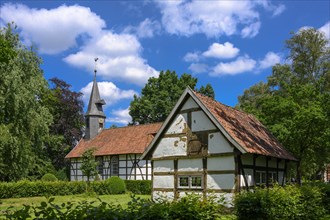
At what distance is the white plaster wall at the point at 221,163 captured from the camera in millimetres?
18875

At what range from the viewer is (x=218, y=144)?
19453 millimetres

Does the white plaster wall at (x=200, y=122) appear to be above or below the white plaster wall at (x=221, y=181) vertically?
above

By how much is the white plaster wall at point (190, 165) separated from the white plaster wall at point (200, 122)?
1719mm

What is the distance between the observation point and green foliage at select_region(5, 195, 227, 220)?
14.6 feet

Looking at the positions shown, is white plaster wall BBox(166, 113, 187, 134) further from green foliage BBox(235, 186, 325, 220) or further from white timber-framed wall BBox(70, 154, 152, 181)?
white timber-framed wall BBox(70, 154, 152, 181)

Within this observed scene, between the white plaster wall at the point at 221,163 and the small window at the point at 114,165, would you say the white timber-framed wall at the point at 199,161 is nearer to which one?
the white plaster wall at the point at 221,163

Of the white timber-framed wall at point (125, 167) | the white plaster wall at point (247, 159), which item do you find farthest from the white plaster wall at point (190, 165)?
the white timber-framed wall at point (125, 167)

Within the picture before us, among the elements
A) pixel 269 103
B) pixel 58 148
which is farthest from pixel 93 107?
pixel 269 103

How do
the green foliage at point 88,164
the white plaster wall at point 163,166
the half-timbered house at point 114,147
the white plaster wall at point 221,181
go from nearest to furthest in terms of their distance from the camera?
the white plaster wall at point 221,181 < the white plaster wall at point 163,166 < the green foliage at point 88,164 < the half-timbered house at point 114,147

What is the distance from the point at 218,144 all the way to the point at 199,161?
1.49 m

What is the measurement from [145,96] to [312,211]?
41.0 meters

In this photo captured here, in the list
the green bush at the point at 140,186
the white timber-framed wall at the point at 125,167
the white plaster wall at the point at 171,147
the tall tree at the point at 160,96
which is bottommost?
the green bush at the point at 140,186

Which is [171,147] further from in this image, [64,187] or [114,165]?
[114,165]

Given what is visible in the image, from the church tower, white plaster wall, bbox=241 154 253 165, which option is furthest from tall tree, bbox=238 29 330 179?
the church tower
